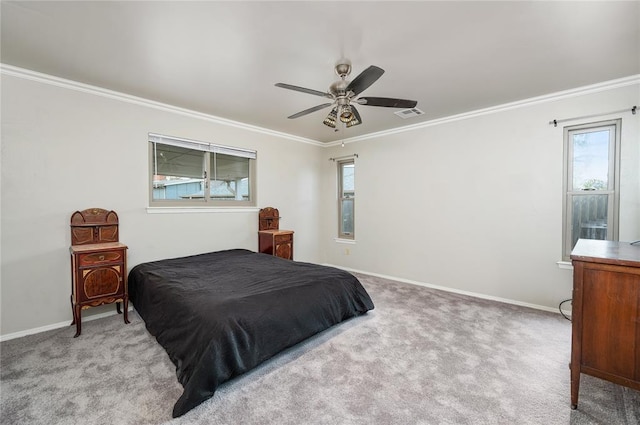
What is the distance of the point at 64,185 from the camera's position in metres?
2.82

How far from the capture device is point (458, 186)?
12.7 feet

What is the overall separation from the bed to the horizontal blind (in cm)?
155

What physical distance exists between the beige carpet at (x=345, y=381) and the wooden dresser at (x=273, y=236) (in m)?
1.87

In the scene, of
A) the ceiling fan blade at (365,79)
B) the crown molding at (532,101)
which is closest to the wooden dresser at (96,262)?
the ceiling fan blade at (365,79)

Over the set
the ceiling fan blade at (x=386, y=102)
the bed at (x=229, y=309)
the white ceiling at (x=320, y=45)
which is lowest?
the bed at (x=229, y=309)

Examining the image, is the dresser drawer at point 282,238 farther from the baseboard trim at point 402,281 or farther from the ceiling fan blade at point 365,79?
the ceiling fan blade at point 365,79

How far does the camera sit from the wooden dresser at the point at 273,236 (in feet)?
13.9

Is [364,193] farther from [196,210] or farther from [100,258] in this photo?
[100,258]

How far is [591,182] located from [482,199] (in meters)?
1.06

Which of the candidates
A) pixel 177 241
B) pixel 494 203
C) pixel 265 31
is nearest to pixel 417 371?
pixel 494 203

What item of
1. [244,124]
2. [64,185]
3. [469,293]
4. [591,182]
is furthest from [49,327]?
[591,182]

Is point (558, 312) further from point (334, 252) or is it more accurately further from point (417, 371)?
point (334, 252)

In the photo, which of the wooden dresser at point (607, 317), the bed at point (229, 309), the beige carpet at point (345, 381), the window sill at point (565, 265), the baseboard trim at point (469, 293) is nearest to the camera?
the wooden dresser at point (607, 317)

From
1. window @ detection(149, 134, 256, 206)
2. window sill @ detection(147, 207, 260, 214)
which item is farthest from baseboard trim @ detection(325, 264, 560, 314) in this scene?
window @ detection(149, 134, 256, 206)
